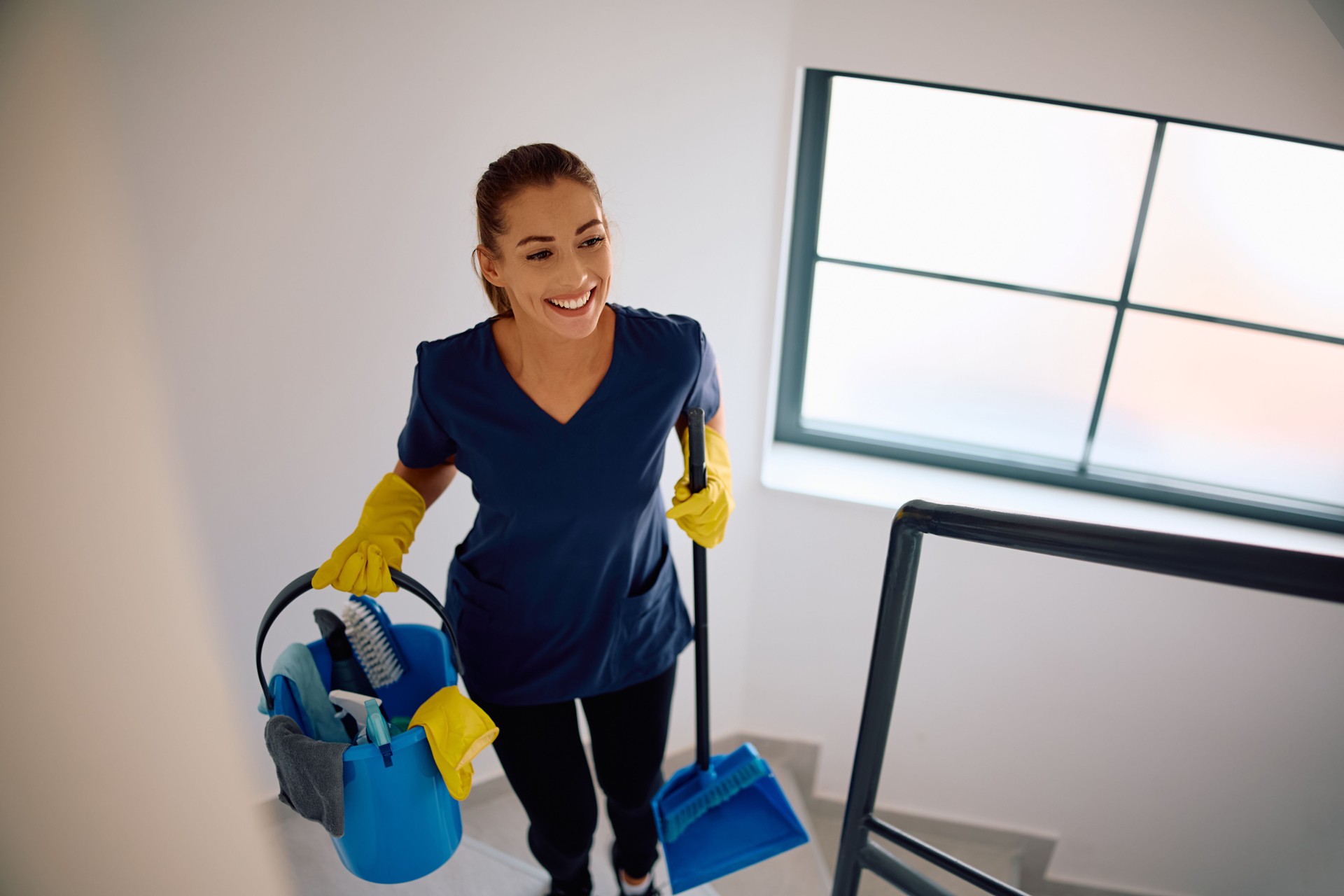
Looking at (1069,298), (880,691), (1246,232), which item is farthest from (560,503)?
(1246,232)

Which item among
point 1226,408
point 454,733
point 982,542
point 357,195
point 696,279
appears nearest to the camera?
point 982,542

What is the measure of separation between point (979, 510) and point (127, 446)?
101 centimetres

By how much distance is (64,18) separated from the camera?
904 millimetres

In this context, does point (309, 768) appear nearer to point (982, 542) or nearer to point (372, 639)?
point (372, 639)

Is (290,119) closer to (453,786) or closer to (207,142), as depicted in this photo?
(207,142)

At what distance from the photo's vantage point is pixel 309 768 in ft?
3.11

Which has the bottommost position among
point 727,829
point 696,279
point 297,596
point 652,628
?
point 727,829

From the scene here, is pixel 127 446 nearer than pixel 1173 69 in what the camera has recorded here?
Yes

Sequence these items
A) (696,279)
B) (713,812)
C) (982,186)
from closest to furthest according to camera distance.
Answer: (713,812) → (696,279) → (982,186)

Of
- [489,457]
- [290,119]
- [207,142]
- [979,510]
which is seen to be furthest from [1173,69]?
→ [207,142]

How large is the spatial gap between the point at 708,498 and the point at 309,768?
595 mm

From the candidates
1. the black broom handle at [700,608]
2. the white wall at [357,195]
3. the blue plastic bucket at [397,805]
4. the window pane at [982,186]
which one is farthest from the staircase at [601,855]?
the window pane at [982,186]

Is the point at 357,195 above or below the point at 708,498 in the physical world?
above

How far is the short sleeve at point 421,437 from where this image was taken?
109 cm
